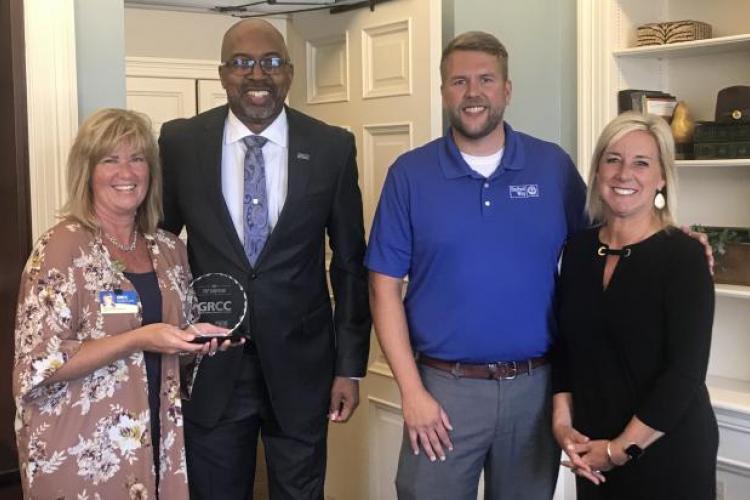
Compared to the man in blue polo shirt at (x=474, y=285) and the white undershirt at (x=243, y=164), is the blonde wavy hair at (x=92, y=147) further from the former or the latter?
the man in blue polo shirt at (x=474, y=285)

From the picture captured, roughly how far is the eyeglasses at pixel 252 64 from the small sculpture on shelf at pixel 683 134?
1.43 m

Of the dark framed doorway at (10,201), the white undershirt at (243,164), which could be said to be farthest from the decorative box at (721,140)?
the dark framed doorway at (10,201)

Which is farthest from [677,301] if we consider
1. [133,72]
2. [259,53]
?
[133,72]

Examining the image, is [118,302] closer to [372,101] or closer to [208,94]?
[372,101]

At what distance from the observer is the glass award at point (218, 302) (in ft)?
6.39

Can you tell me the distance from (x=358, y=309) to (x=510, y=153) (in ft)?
1.86

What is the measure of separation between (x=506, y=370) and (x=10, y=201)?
4.23ft

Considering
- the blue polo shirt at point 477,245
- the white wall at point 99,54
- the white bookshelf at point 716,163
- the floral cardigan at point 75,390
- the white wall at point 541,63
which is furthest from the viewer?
the white wall at point 541,63

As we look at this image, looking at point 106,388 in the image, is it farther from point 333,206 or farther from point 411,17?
point 411,17

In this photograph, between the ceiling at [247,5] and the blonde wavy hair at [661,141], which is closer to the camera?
the blonde wavy hair at [661,141]

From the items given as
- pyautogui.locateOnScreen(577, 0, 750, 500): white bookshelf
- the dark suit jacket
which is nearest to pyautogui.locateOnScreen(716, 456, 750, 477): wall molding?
pyautogui.locateOnScreen(577, 0, 750, 500): white bookshelf

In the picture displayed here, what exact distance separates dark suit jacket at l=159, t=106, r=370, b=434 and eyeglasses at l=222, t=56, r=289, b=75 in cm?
13

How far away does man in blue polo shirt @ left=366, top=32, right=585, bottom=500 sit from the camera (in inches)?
81.0

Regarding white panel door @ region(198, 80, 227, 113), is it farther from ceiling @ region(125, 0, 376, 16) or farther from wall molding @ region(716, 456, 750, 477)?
wall molding @ region(716, 456, 750, 477)
